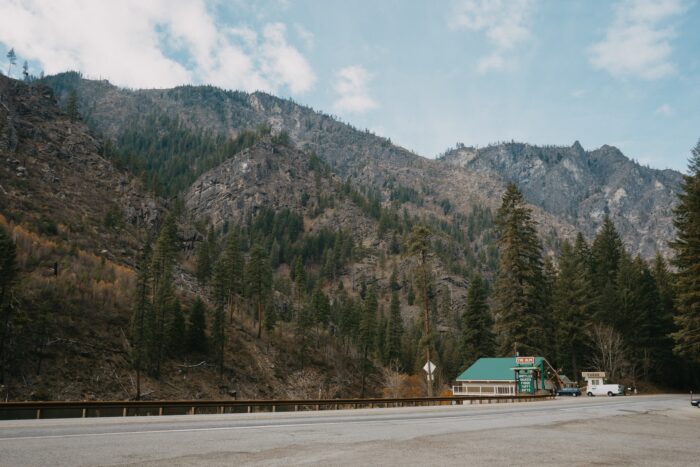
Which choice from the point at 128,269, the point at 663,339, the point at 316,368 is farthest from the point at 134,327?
the point at 663,339

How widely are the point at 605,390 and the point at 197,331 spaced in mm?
48712

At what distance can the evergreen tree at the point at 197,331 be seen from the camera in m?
65.4

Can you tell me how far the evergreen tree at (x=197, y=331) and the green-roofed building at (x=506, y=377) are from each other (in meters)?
33.8

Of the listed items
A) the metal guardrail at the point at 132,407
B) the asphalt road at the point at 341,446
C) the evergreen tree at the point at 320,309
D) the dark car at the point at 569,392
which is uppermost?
the evergreen tree at the point at 320,309

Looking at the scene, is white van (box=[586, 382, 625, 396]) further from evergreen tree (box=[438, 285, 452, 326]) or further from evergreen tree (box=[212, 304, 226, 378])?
evergreen tree (box=[438, 285, 452, 326])

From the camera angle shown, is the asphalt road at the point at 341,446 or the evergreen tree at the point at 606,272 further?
the evergreen tree at the point at 606,272

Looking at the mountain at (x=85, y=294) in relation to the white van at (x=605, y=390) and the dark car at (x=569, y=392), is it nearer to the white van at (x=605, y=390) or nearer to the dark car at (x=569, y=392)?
the dark car at (x=569, y=392)

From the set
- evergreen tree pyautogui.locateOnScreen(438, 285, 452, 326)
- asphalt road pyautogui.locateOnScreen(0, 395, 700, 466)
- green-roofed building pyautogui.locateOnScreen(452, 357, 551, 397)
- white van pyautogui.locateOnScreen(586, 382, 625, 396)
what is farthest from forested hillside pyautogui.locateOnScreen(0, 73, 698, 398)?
evergreen tree pyautogui.locateOnScreen(438, 285, 452, 326)

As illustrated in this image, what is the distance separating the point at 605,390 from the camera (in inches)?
2010

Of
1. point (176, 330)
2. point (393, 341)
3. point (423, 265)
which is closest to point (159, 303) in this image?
point (176, 330)

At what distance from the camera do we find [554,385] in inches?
2083

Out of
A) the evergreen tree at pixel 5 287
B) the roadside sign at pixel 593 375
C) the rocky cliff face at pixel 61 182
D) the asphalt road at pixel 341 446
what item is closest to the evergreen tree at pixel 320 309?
the rocky cliff face at pixel 61 182

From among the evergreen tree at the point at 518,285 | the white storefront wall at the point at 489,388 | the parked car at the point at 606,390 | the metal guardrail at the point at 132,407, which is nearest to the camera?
the metal guardrail at the point at 132,407

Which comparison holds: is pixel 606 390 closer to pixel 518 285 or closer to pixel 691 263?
pixel 518 285
